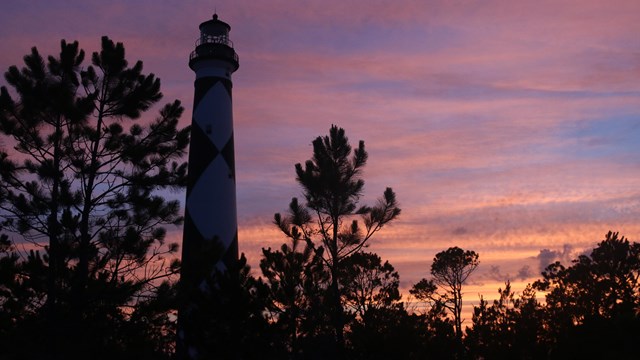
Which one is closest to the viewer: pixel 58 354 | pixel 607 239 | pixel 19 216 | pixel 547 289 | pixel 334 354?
pixel 58 354

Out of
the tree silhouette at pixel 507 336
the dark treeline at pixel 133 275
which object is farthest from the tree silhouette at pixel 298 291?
the tree silhouette at pixel 507 336

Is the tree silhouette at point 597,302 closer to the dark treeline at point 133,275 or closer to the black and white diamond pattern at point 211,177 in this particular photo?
the dark treeline at point 133,275

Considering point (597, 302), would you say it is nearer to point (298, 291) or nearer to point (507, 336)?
point (507, 336)

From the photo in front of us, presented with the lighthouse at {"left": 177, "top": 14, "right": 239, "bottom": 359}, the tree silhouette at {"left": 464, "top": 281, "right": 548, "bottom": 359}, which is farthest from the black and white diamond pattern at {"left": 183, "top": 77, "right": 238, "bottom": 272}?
the tree silhouette at {"left": 464, "top": 281, "right": 548, "bottom": 359}

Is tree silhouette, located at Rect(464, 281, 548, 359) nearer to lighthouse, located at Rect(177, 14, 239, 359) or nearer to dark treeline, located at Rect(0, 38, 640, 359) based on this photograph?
dark treeline, located at Rect(0, 38, 640, 359)

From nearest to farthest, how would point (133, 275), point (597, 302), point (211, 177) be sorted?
point (133, 275) → point (211, 177) → point (597, 302)

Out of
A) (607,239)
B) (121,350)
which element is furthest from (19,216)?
(607,239)

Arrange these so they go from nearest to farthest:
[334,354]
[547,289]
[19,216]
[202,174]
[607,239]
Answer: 1. [19,216]
2. [334,354]
3. [202,174]
4. [607,239]
5. [547,289]

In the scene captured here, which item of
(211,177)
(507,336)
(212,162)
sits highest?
(212,162)

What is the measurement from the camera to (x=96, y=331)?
46.1 feet

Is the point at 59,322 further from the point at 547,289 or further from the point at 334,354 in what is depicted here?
the point at 547,289

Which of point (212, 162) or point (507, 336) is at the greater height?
point (212, 162)

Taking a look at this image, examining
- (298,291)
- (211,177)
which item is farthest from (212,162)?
(298,291)

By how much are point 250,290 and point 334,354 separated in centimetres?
666
